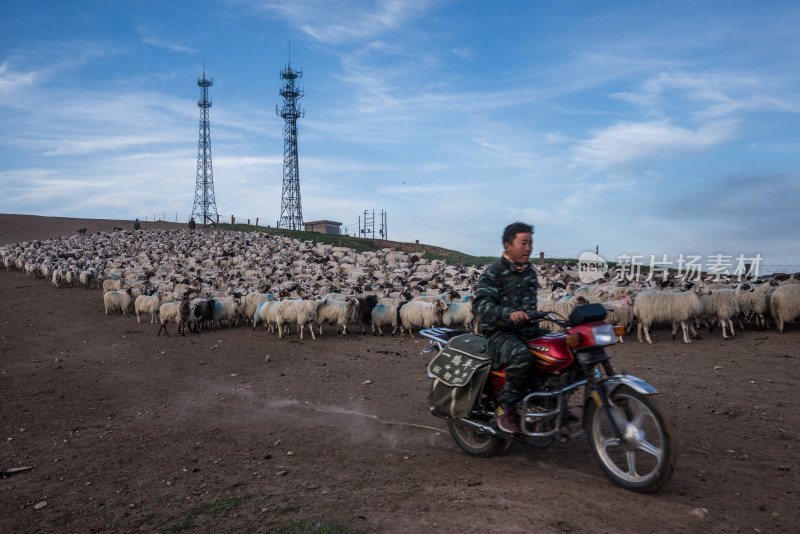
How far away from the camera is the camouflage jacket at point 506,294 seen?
424 centimetres

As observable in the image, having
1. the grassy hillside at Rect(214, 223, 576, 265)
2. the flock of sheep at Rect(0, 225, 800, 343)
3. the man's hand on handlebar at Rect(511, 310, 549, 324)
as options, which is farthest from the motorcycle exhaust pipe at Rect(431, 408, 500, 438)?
the grassy hillside at Rect(214, 223, 576, 265)

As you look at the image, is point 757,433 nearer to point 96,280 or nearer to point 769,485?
point 769,485

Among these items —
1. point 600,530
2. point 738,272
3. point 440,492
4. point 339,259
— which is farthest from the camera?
point 339,259

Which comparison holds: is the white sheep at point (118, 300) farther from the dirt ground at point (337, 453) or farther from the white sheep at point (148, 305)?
the dirt ground at point (337, 453)

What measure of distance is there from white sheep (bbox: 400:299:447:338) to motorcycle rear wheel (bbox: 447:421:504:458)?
Result: 27.9ft

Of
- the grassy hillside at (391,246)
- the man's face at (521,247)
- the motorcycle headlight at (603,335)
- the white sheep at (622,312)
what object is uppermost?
the grassy hillside at (391,246)

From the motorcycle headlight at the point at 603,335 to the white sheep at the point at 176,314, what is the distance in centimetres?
1247

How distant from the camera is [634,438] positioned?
3.60 metres

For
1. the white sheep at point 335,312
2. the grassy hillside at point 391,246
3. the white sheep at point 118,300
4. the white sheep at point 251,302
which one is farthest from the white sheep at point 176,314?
the grassy hillside at point 391,246

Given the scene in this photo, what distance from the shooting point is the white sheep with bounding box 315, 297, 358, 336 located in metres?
13.6

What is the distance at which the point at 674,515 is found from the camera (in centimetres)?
320

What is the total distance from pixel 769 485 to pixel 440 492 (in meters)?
2.51

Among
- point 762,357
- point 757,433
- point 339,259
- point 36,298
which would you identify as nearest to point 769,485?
point 757,433

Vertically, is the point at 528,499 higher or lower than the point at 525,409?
lower
